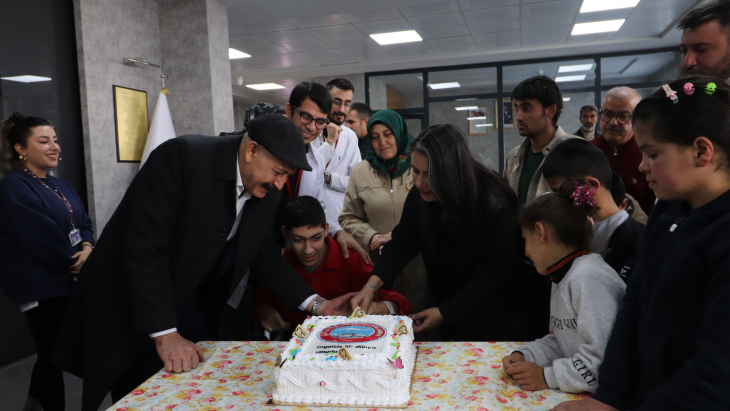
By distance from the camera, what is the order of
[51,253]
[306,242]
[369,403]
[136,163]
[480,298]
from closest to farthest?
1. [369,403]
2. [480,298]
3. [306,242]
4. [51,253]
5. [136,163]

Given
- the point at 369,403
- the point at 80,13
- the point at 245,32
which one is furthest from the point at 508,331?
the point at 245,32

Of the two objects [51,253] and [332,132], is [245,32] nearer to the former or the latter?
[332,132]

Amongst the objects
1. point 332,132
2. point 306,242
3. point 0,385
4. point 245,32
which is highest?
point 245,32

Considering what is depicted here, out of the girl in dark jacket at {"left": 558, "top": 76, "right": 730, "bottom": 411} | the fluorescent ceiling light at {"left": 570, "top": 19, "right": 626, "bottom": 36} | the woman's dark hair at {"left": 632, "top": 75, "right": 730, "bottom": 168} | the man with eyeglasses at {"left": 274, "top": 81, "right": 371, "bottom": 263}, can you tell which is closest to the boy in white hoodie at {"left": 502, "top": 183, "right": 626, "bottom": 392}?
the girl in dark jacket at {"left": 558, "top": 76, "right": 730, "bottom": 411}

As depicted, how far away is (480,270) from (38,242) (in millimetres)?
2210

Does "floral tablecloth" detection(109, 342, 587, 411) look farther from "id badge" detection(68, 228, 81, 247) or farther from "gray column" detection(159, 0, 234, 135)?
"gray column" detection(159, 0, 234, 135)

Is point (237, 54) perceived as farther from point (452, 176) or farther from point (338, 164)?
point (452, 176)

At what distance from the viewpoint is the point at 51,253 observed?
2.47 m

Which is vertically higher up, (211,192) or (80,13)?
(80,13)

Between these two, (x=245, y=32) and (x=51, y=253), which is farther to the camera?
(x=245, y=32)

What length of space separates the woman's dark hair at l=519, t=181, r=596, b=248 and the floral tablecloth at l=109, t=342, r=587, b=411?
348 mm

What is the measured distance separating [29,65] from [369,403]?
11.7 ft

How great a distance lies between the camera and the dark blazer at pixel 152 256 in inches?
55.2

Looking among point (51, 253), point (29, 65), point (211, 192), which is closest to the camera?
point (211, 192)
